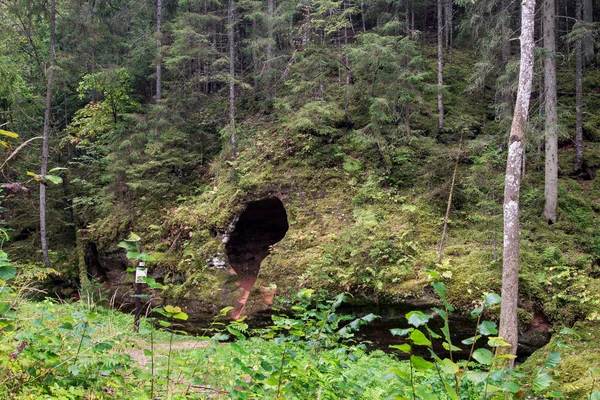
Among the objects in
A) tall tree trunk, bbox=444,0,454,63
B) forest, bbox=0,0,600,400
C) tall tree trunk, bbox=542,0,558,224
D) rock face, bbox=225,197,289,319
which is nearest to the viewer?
forest, bbox=0,0,600,400

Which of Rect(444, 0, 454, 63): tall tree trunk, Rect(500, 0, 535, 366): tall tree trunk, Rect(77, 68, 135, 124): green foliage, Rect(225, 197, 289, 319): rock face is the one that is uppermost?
Rect(444, 0, 454, 63): tall tree trunk

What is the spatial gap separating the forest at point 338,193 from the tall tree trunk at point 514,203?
0.12ft

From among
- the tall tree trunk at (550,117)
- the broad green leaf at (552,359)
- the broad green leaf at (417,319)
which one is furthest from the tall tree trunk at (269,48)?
the broad green leaf at (552,359)

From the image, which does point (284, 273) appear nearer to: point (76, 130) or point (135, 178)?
point (135, 178)

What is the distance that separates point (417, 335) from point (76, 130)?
67.2 feet

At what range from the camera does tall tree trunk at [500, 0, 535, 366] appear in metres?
6.95

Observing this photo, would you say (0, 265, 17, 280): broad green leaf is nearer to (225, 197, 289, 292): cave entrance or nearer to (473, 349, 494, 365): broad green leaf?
(473, 349, 494, 365): broad green leaf

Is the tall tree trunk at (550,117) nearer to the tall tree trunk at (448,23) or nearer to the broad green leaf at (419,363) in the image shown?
the tall tree trunk at (448,23)

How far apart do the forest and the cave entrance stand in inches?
3.2

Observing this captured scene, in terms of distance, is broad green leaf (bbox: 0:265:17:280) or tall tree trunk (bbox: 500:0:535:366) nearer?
broad green leaf (bbox: 0:265:17:280)

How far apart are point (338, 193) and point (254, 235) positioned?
4.18 meters

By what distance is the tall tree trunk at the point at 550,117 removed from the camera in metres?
10.5

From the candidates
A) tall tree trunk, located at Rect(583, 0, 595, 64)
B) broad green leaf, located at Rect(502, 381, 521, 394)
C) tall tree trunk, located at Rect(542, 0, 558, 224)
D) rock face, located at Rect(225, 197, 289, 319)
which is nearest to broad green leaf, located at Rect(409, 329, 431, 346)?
broad green leaf, located at Rect(502, 381, 521, 394)

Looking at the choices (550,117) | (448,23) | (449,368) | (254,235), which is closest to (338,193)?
(254,235)
